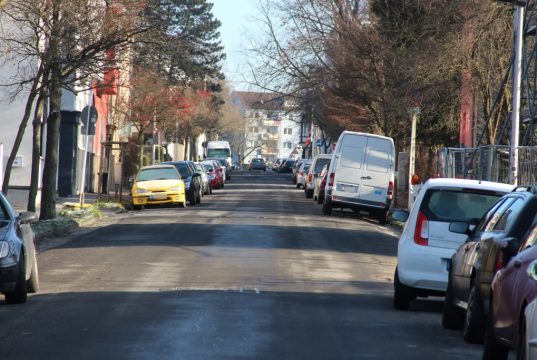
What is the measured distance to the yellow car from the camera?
3597 centimetres

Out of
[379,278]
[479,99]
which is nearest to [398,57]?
[479,99]

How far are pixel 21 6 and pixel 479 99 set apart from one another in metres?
17.5

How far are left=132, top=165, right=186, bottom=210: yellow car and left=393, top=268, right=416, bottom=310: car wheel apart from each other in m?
23.5

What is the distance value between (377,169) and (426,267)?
20283 mm

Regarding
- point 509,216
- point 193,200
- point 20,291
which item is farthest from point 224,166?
point 509,216

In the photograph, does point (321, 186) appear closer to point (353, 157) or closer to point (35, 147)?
point (353, 157)

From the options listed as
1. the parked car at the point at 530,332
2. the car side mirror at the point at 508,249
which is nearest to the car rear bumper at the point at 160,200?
the car side mirror at the point at 508,249

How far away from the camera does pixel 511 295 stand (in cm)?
782

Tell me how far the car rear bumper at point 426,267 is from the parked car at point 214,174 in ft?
130

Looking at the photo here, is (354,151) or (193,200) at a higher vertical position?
(354,151)

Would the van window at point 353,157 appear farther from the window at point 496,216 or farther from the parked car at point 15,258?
the window at point 496,216

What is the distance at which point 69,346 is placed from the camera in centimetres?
972

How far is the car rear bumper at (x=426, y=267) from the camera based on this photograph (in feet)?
41.6

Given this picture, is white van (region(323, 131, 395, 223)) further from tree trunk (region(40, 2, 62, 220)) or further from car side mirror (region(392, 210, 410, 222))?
car side mirror (region(392, 210, 410, 222))
